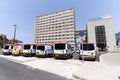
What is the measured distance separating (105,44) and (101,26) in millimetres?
13138

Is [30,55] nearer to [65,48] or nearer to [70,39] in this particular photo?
[65,48]

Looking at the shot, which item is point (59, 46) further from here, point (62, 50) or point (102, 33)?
point (102, 33)

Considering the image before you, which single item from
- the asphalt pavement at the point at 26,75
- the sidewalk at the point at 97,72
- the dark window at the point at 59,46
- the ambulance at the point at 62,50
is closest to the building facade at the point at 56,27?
the dark window at the point at 59,46

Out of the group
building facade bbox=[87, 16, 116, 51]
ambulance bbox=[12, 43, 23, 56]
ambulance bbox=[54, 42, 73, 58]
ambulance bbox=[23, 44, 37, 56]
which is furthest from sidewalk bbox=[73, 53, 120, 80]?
building facade bbox=[87, 16, 116, 51]

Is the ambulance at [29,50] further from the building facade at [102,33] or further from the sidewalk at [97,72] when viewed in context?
the building facade at [102,33]

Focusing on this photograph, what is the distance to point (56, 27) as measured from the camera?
122 metres

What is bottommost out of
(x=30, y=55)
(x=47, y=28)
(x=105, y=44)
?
(x=30, y=55)

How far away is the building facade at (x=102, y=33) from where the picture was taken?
283ft

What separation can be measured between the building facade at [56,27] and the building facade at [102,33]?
2046 cm

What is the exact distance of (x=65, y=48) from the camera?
1877cm

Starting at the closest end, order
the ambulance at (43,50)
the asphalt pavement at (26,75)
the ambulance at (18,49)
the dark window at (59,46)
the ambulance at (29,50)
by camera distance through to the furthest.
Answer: the asphalt pavement at (26,75), the dark window at (59,46), the ambulance at (43,50), the ambulance at (29,50), the ambulance at (18,49)

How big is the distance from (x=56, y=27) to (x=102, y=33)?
46683 millimetres

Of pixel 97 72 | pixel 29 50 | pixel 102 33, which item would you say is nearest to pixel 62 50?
pixel 29 50

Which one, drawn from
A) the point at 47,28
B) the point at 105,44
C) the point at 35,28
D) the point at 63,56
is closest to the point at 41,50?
the point at 63,56
